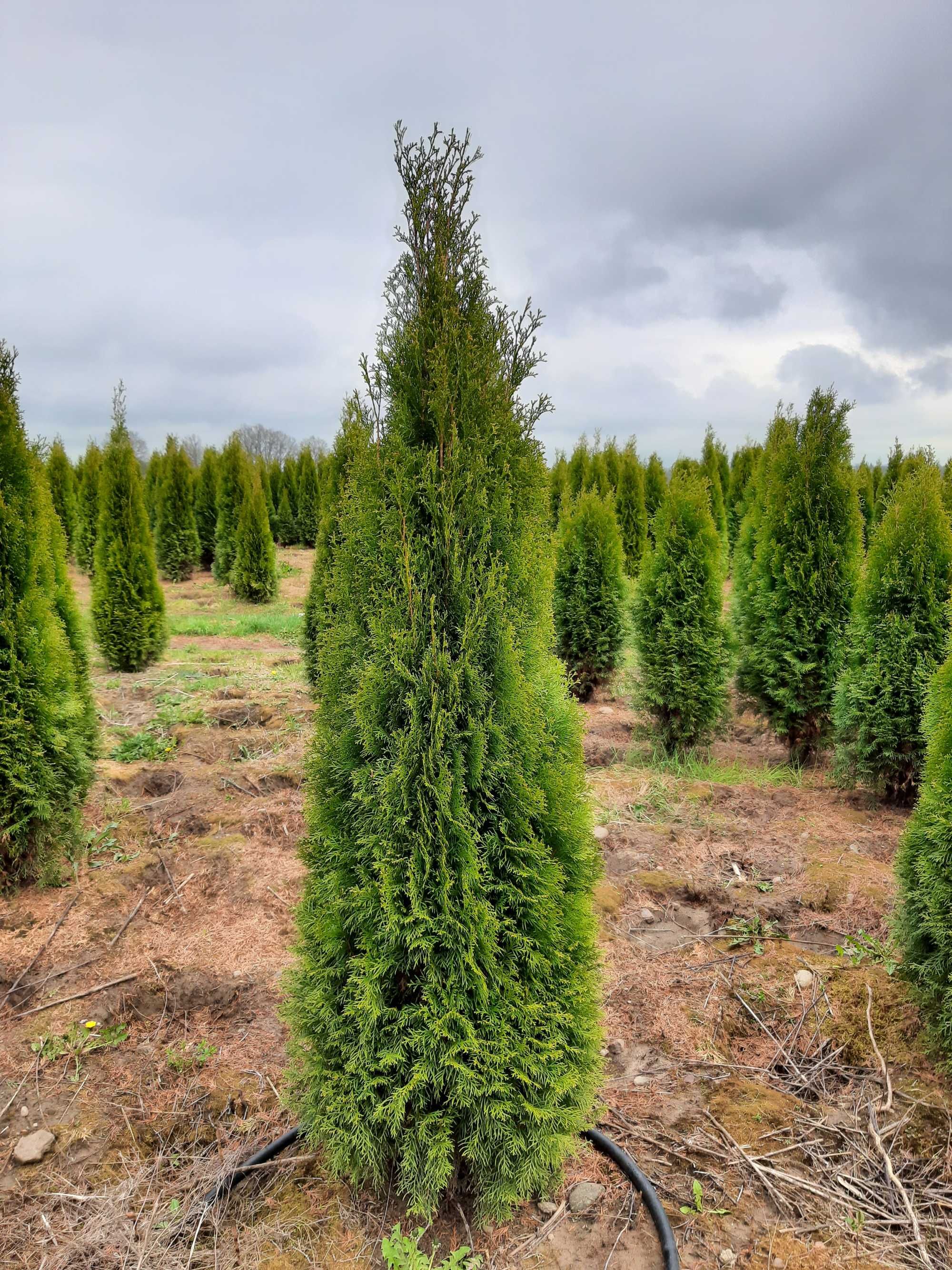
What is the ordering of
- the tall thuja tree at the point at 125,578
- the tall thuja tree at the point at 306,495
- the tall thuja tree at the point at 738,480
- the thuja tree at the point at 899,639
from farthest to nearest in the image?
the tall thuja tree at the point at 306,495 < the tall thuja tree at the point at 738,480 < the tall thuja tree at the point at 125,578 < the thuja tree at the point at 899,639

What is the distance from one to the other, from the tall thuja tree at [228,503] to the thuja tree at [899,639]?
1528 cm

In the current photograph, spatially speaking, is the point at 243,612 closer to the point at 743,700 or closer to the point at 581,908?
the point at 743,700

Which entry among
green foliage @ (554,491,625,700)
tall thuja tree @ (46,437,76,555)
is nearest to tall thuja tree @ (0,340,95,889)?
green foliage @ (554,491,625,700)

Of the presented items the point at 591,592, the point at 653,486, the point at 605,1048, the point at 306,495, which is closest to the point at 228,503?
the point at 306,495

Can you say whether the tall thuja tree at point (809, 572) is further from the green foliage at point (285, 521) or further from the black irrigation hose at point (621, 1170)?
the green foliage at point (285, 521)

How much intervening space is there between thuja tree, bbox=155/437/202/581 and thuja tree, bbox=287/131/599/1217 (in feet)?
60.8

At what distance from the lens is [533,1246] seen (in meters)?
2.45

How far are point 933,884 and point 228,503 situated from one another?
63.2 ft

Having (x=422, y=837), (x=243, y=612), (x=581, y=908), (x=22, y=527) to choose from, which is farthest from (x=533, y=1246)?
(x=243, y=612)

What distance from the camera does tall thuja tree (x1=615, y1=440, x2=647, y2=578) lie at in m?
18.1

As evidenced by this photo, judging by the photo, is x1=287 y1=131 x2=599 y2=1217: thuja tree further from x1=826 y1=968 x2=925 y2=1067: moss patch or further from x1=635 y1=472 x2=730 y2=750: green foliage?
x1=635 y1=472 x2=730 y2=750: green foliage

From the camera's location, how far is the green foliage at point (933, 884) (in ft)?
10.2

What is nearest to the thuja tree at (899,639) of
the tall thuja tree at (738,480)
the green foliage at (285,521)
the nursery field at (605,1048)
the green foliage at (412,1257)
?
the nursery field at (605,1048)

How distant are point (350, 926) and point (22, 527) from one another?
384 centimetres
